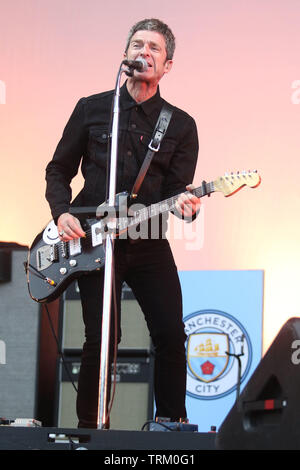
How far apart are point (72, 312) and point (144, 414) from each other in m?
0.60

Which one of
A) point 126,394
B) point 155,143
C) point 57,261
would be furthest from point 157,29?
point 126,394

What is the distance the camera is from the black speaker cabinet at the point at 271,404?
1.93 m

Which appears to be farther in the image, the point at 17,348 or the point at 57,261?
the point at 17,348

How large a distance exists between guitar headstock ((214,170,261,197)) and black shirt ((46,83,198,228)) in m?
0.14

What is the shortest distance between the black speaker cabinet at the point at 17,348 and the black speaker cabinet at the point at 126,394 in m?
0.20

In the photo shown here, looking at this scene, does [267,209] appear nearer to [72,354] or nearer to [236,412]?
[72,354]

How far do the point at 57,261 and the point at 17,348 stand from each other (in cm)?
71

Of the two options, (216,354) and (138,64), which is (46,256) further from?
(216,354)

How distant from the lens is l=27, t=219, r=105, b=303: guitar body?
307 cm

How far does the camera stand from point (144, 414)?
12.9 ft

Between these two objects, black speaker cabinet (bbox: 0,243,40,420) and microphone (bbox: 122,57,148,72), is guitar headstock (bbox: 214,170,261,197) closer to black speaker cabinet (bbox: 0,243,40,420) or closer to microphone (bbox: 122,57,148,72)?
microphone (bbox: 122,57,148,72)

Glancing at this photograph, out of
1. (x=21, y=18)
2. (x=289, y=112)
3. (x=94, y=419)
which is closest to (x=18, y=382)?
(x=94, y=419)

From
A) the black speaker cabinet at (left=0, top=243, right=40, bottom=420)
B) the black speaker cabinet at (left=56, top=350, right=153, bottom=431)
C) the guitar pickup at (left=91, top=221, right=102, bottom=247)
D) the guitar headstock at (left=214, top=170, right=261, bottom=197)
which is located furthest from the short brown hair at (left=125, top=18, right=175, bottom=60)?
the black speaker cabinet at (left=56, top=350, right=153, bottom=431)

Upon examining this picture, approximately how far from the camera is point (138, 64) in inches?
112
